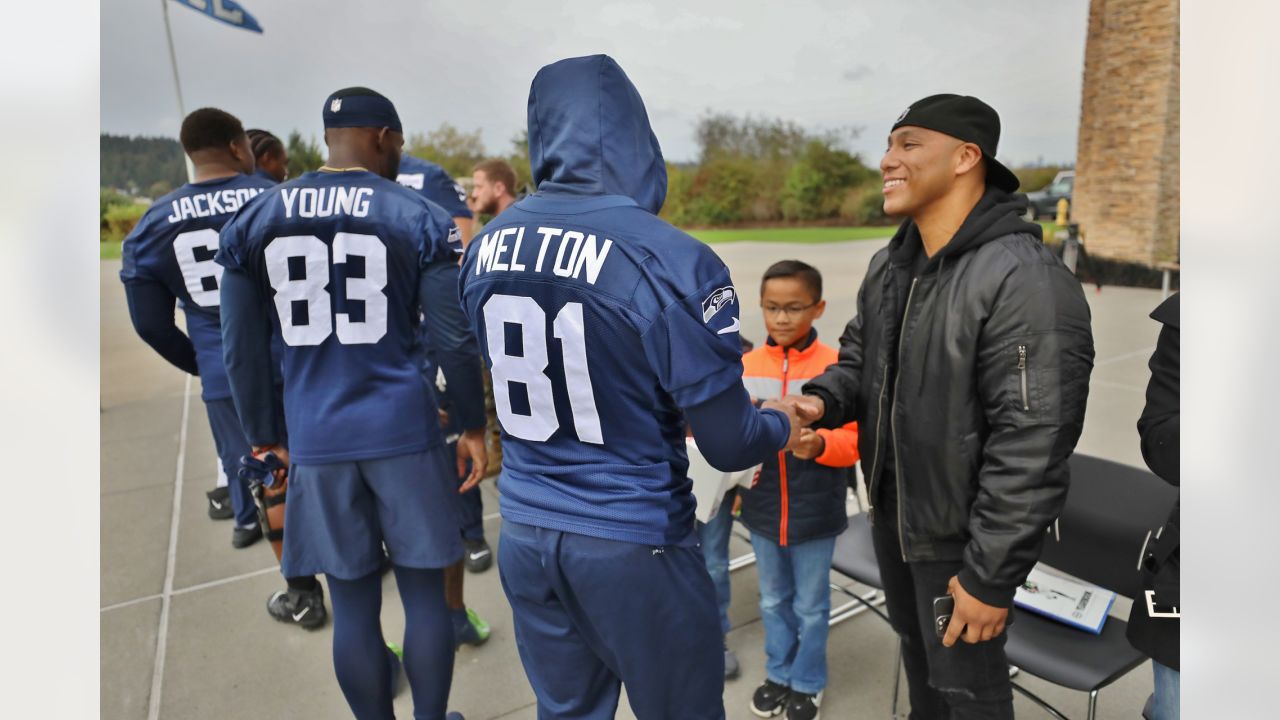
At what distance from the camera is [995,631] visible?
1657mm

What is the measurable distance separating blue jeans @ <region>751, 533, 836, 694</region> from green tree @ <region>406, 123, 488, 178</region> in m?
4.80

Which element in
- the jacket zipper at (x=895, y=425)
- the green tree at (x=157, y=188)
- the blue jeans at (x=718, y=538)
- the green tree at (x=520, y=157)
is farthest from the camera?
the green tree at (x=157, y=188)

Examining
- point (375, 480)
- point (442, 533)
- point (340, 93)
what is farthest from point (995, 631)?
point (340, 93)

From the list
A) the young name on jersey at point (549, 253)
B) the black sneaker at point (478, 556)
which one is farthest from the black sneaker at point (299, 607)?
the young name on jersey at point (549, 253)

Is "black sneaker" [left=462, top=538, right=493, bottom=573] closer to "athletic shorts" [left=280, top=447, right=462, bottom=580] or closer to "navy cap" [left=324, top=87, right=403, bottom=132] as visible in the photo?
"athletic shorts" [left=280, top=447, right=462, bottom=580]

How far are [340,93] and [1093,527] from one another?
277 centimetres

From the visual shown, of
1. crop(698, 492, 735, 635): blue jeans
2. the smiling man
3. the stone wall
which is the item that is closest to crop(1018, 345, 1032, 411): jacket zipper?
the smiling man

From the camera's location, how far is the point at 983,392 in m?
1.64

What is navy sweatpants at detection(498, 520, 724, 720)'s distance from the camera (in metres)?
1.54

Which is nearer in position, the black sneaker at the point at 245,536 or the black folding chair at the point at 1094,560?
the black folding chair at the point at 1094,560

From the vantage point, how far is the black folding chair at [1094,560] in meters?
2.12

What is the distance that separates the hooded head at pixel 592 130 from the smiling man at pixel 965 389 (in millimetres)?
650

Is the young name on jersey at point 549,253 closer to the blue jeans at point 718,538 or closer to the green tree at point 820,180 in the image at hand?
the blue jeans at point 718,538

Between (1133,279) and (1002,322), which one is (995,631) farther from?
(1133,279)
